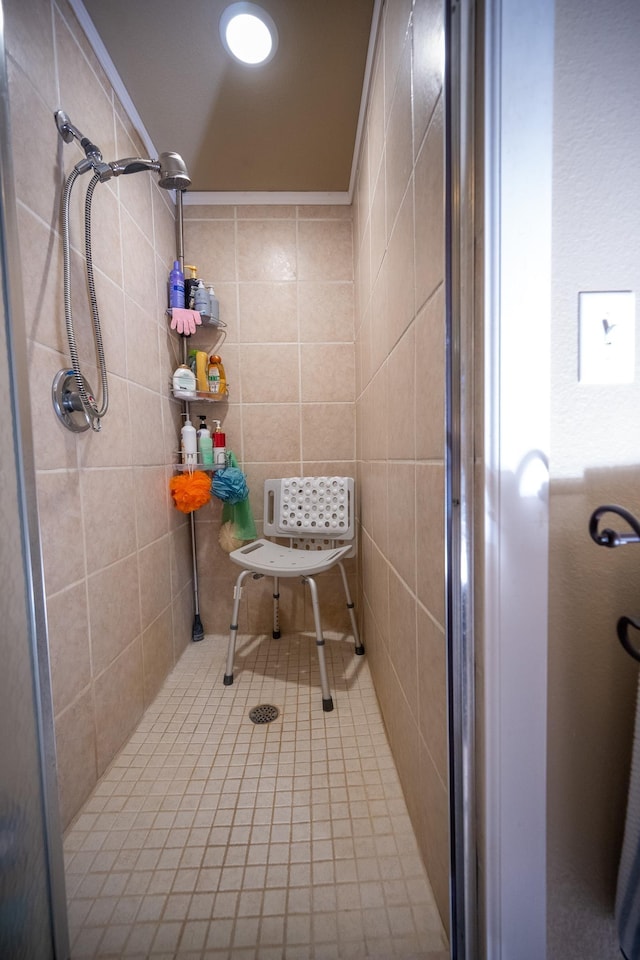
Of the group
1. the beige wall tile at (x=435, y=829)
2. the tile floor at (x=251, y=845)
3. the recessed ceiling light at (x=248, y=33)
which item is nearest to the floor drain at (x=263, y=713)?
the tile floor at (x=251, y=845)

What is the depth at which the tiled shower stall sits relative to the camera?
673mm

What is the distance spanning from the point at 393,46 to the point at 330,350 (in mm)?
1008

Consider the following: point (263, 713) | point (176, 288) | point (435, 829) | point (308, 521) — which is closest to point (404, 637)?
point (435, 829)

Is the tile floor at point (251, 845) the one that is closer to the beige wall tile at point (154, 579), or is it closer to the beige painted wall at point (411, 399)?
the beige painted wall at point (411, 399)

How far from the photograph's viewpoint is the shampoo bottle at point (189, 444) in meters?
1.57

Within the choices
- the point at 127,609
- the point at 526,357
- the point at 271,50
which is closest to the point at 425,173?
the point at 526,357

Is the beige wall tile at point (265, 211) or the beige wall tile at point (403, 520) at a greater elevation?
the beige wall tile at point (265, 211)

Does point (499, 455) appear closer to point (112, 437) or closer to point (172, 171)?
point (112, 437)

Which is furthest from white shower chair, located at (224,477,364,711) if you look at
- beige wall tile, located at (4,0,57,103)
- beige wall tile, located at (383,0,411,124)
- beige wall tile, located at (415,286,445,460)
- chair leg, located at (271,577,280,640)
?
beige wall tile, located at (4,0,57,103)

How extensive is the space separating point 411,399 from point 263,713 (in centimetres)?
115

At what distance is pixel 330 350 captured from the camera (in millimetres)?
1753

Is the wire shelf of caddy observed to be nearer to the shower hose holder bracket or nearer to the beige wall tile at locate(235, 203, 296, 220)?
the shower hose holder bracket

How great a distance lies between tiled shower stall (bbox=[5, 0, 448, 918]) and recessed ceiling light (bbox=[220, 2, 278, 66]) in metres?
0.33

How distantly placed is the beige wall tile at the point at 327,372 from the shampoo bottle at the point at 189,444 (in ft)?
1.88
